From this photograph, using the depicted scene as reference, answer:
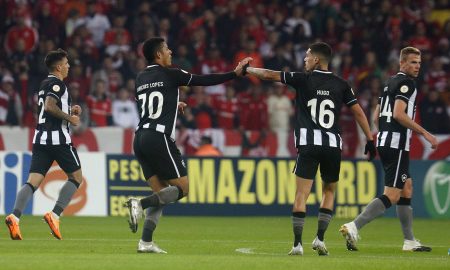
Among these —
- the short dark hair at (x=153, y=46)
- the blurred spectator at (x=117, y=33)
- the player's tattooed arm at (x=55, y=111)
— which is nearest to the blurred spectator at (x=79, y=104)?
the blurred spectator at (x=117, y=33)

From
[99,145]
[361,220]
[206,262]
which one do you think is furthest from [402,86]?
[99,145]

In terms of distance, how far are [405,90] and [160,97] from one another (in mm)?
2909

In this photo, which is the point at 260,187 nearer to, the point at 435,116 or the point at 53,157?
the point at 435,116

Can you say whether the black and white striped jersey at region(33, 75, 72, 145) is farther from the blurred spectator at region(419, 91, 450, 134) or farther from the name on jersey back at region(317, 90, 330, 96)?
the blurred spectator at region(419, 91, 450, 134)

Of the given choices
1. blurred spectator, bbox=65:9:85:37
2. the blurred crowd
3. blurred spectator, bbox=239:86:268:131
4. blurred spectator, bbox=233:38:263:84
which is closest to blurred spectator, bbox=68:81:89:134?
Result: the blurred crowd

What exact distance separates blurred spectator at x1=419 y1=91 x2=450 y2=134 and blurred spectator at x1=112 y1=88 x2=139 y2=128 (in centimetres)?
605

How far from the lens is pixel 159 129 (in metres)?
11.6

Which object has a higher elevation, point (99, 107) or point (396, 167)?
point (99, 107)

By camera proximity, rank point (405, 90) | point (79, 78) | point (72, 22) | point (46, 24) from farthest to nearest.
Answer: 1. point (72, 22)
2. point (46, 24)
3. point (79, 78)
4. point (405, 90)

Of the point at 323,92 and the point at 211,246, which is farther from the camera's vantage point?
the point at 211,246

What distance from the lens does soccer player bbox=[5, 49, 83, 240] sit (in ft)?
44.6

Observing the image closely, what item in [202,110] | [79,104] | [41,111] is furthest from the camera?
[202,110]

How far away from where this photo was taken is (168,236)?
14.9m

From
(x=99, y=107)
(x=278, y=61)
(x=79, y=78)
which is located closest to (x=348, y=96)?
(x=99, y=107)
